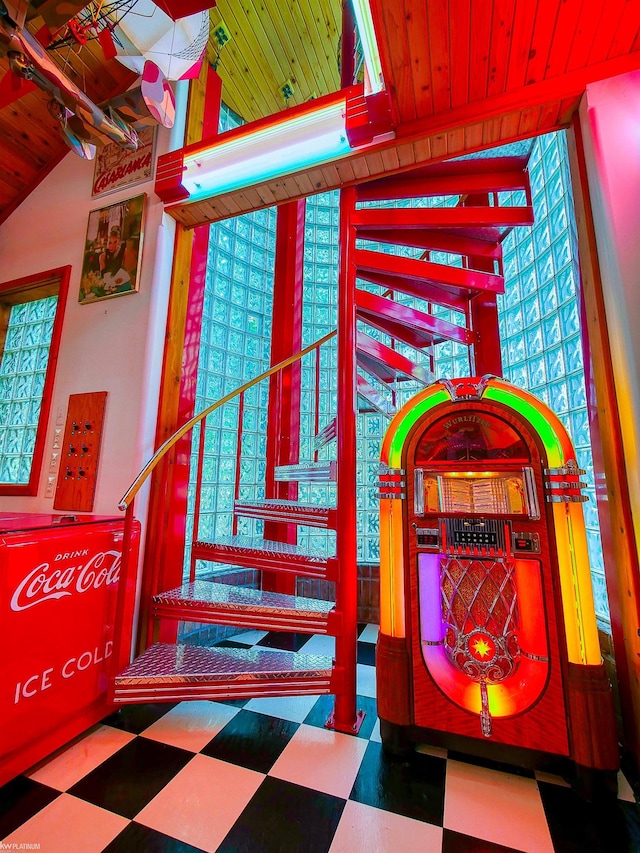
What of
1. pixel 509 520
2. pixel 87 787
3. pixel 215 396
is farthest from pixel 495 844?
pixel 215 396

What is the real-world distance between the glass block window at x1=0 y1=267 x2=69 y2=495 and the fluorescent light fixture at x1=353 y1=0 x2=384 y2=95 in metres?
2.31

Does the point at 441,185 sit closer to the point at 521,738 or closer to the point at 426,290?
the point at 426,290

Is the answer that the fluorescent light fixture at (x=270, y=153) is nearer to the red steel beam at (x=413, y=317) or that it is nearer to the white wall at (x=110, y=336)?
the white wall at (x=110, y=336)

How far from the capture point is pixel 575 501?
1.32 metres

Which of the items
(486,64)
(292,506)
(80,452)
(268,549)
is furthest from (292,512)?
(486,64)

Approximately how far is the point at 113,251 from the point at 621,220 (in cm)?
277

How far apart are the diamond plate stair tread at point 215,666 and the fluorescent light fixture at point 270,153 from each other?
257 cm

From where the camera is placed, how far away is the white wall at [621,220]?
1.33 metres

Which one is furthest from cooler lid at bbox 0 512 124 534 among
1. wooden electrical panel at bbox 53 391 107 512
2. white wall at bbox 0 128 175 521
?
wooden electrical panel at bbox 53 391 107 512

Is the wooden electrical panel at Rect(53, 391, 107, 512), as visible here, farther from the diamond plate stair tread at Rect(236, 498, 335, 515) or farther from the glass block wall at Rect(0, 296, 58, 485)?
the diamond plate stair tread at Rect(236, 498, 335, 515)

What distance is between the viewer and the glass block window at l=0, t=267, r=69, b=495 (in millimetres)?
2568

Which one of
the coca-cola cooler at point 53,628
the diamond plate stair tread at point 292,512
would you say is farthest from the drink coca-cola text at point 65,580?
the diamond plate stair tread at point 292,512

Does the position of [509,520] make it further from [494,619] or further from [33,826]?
[33,826]

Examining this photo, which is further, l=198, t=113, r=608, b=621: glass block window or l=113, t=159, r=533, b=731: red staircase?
l=198, t=113, r=608, b=621: glass block window
